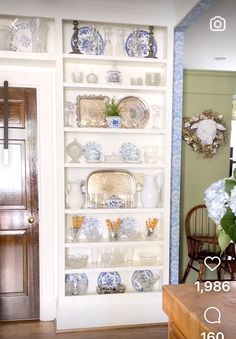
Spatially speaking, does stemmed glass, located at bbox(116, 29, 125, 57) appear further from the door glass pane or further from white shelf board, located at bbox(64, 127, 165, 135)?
the door glass pane

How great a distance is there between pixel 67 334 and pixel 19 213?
1.08 m

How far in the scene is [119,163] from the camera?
9.21 feet

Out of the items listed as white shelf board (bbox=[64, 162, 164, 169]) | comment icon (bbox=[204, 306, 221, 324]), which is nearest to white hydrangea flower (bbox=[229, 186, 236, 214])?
comment icon (bbox=[204, 306, 221, 324])

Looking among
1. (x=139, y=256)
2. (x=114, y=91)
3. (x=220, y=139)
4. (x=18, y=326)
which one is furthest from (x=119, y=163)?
(x=18, y=326)

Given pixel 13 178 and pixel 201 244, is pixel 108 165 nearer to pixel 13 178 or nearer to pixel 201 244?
pixel 13 178

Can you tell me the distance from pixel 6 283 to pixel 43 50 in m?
→ 2.01

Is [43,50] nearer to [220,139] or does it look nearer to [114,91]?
[114,91]

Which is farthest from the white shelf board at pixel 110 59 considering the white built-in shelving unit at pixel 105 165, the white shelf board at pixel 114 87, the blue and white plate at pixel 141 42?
the white shelf board at pixel 114 87

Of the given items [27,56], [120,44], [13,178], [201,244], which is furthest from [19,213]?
[201,244]

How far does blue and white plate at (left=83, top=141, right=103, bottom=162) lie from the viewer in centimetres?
277

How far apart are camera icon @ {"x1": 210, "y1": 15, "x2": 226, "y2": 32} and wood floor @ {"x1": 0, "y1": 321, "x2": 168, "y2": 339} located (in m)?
2.79

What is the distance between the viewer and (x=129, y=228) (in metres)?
2.97

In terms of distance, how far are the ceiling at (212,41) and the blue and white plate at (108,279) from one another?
2465mm

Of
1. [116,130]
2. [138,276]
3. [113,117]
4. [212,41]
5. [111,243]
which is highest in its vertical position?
[212,41]
